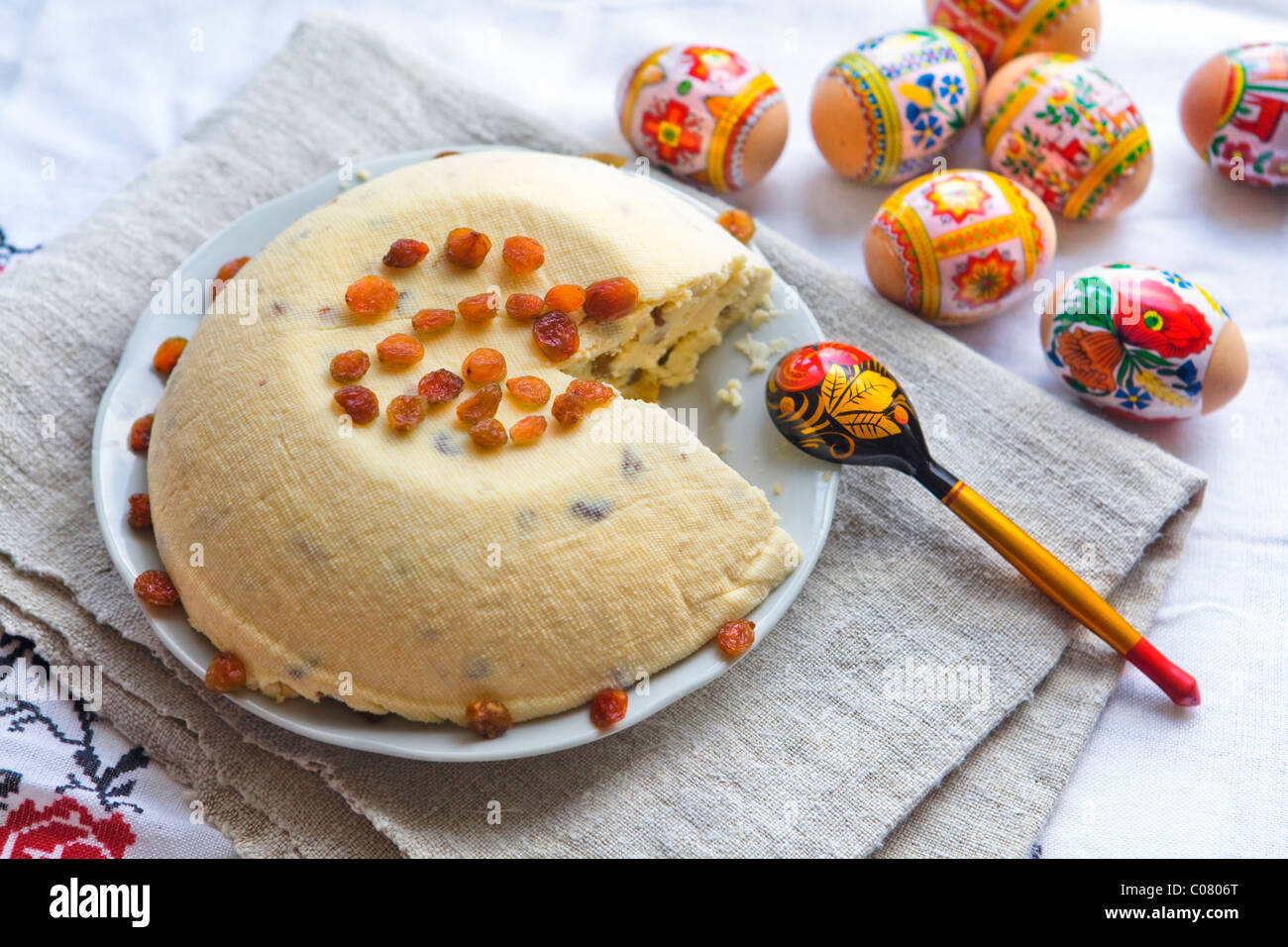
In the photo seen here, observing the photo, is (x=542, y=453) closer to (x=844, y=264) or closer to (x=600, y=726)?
(x=600, y=726)

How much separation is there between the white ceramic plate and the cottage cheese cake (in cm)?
4

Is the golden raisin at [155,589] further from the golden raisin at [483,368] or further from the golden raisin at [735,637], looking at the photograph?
Result: the golden raisin at [735,637]

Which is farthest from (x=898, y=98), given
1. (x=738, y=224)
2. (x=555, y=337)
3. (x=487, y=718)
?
(x=487, y=718)

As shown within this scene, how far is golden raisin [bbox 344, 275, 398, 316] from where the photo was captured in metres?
1.76

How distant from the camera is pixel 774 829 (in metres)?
1.76

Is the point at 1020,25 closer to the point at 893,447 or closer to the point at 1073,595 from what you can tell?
the point at 893,447

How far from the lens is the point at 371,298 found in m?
1.76

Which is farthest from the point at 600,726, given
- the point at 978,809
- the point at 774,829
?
the point at 978,809

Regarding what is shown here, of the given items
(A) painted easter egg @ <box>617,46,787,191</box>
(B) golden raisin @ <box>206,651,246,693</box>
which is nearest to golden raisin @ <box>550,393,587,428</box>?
(B) golden raisin @ <box>206,651,246,693</box>

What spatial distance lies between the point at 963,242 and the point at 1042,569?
2.20 feet

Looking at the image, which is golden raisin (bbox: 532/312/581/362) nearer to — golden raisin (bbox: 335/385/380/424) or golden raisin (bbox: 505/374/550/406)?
golden raisin (bbox: 505/374/550/406)

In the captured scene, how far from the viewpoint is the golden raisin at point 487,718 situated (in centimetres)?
162

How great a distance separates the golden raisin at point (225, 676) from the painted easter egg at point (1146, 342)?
5.44ft

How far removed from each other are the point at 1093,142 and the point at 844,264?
23.4 inches
